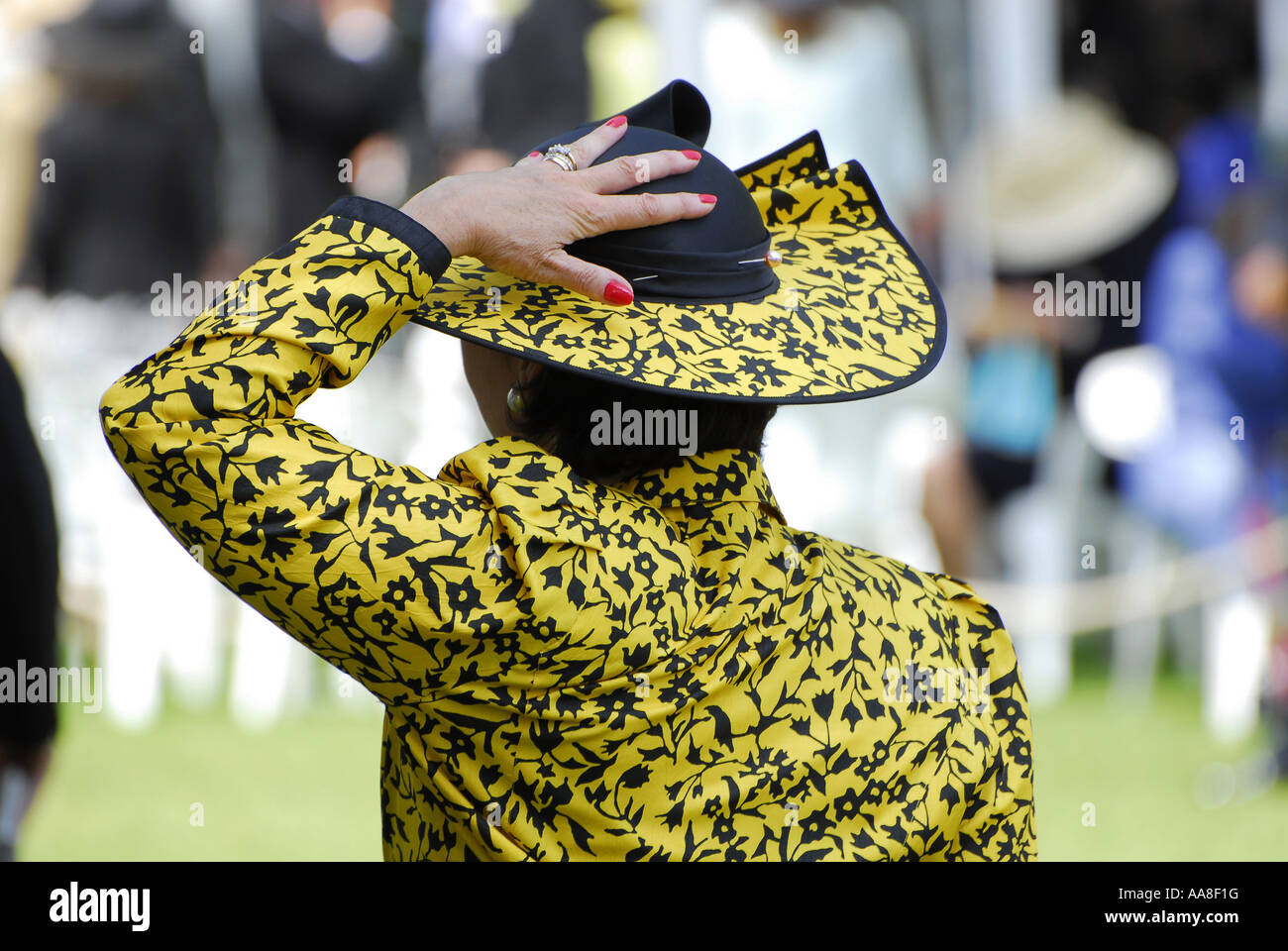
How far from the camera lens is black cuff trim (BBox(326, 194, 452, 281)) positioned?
4.19 feet

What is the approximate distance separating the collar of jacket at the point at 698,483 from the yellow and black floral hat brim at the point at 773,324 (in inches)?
5.2

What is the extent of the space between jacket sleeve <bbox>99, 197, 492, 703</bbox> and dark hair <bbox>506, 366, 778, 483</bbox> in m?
0.19

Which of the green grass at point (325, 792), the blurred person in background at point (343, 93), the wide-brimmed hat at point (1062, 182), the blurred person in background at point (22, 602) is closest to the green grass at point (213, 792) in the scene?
the green grass at point (325, 792)

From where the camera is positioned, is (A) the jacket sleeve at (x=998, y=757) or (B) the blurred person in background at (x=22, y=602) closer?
(A) the jacket sleeve at (x=998, y=757)

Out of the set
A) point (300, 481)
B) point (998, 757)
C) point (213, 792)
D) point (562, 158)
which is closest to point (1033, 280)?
point (213, 792)

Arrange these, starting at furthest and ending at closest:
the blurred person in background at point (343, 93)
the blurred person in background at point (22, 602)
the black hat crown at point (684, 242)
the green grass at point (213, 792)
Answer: the blurred person in background at point (343, 93) < the green grass at point (213, 792) < the blurred person in background at point (22, 602) < the black hat crown at point (684, 242)

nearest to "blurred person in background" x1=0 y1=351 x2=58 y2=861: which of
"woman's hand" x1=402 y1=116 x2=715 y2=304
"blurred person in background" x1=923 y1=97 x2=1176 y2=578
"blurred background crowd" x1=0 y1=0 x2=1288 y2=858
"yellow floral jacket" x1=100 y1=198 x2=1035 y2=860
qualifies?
"yellow floral jacket" x1=100 y1=198 x2=1035 y2=860

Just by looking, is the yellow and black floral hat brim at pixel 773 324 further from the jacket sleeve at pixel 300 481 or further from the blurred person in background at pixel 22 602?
the blurred person in background at pixel 22 602

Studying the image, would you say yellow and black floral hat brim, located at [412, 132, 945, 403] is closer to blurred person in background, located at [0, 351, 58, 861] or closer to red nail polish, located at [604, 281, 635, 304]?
red nail polish, located at [604, 281, 635, 304]

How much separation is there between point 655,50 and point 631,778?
A: 4414 millimetres

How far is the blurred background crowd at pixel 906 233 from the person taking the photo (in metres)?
5.22

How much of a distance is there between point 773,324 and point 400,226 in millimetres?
439

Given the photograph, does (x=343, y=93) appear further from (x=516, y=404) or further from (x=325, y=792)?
(x=516, y=404)
